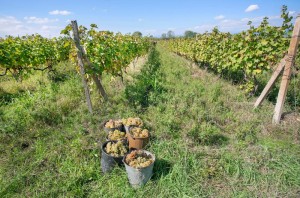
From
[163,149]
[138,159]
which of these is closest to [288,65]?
[163,149]

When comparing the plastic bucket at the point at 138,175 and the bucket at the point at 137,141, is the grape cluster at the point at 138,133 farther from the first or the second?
the plastic bucket at the point at 138,175

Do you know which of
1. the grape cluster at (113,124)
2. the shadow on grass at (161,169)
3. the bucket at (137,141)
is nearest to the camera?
the shadow on grass at (161,169)

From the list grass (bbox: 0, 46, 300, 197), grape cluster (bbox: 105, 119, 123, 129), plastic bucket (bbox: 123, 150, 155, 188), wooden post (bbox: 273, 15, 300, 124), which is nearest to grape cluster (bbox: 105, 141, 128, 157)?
grass (bbox: 0, 46, 300, 197)

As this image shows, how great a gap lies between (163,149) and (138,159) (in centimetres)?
75

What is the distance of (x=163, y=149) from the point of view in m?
3.39

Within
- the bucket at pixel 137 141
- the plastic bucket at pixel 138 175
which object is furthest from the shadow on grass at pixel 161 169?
the bucket at pixel 137 141

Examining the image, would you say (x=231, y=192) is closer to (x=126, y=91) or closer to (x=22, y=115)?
(x=126, y=91)

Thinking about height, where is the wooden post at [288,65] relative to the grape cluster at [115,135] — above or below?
above

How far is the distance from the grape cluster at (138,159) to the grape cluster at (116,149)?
0.77 feet

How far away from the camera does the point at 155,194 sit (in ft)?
8.66

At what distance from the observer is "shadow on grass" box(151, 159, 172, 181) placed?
291cm

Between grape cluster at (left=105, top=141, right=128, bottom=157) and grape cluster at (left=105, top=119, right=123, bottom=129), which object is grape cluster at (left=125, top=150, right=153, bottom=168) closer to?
grape cluster at (left=105, top=141, right=128, bottom=157)

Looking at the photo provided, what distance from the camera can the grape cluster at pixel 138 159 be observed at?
2676 mm

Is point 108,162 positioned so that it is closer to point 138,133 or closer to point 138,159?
point 138,159
